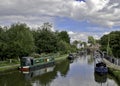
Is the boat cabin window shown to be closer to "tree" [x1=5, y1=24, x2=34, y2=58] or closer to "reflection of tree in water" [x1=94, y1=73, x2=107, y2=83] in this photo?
"tree" [x1=5, y1=24, x2=34, y2=58]

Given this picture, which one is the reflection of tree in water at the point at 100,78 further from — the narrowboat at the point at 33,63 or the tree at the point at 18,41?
the tree at the point at 18,41

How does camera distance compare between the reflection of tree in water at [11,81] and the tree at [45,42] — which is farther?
the tree at [45,42]

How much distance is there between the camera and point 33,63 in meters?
62.5

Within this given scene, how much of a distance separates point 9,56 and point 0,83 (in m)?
19.8

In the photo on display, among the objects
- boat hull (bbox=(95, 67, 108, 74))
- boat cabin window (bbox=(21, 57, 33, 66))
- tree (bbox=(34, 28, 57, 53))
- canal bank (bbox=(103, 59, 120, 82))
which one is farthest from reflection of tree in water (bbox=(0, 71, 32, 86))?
tree (bbox=(34, 28, 57, 53))

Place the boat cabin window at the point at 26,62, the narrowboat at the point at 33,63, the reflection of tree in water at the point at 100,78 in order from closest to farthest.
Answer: the reflection of tree in water at the point at 100,78 → the narrowboat at the point at 33,63 → the boat cabin window at the point at 26,62

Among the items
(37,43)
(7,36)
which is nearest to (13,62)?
(7,36)

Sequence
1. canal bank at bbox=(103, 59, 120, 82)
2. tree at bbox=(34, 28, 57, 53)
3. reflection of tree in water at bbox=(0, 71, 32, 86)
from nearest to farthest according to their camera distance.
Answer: reflection of tree in water at bbox=(0, 71, 32, 86) < canal bank at bbox=(103, 59, 120, 82) < tree at bbox=(34, 28, 57, 53)

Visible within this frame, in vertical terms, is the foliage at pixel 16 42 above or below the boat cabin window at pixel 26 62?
above

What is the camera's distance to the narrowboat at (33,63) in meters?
58.0

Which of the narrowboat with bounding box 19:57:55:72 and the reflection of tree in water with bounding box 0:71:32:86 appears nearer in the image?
the reflection of tree in water with bounding box 0:71:32:86

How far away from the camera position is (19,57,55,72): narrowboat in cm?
5804

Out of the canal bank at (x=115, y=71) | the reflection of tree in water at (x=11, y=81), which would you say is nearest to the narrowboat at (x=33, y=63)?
the reflection of tree in water at (x=11, y=81)

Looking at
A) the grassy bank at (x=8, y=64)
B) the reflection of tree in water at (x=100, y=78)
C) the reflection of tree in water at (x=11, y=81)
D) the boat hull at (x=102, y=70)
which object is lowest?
the reflection of tree in water at (x=100, y=78)
